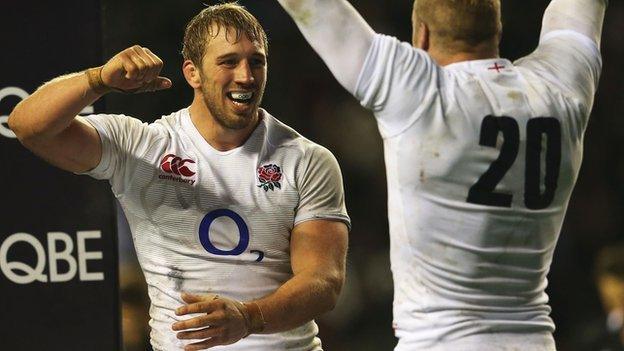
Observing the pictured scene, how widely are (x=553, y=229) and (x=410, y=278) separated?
415mm

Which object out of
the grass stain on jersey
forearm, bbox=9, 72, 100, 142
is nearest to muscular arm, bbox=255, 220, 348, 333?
the grass stain on jersey

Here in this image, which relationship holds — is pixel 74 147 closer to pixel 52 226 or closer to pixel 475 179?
pixel 52 226

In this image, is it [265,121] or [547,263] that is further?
[265,121]

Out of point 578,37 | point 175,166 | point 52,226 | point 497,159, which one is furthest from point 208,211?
point 578,37

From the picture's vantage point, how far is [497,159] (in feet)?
9.78

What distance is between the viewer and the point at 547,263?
10.4ft

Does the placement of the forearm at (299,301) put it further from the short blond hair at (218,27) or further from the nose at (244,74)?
the short blond hair at (218,27)

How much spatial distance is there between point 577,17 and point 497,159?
527 mm

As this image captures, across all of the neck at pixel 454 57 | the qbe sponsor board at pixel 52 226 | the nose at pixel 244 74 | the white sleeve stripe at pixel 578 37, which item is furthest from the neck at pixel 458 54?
the qbe sponsor board at pixel 52 226

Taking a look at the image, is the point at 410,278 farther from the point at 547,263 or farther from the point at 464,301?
the point at 547,263

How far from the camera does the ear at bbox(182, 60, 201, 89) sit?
4207 mm

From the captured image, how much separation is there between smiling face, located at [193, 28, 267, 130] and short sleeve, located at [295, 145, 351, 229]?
27 centimetres

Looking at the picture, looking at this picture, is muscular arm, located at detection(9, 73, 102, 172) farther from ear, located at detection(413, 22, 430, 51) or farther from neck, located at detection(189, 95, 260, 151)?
ear, located at detection(413, 22, 430, 51)

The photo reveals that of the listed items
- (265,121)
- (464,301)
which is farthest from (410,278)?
(265,121)
